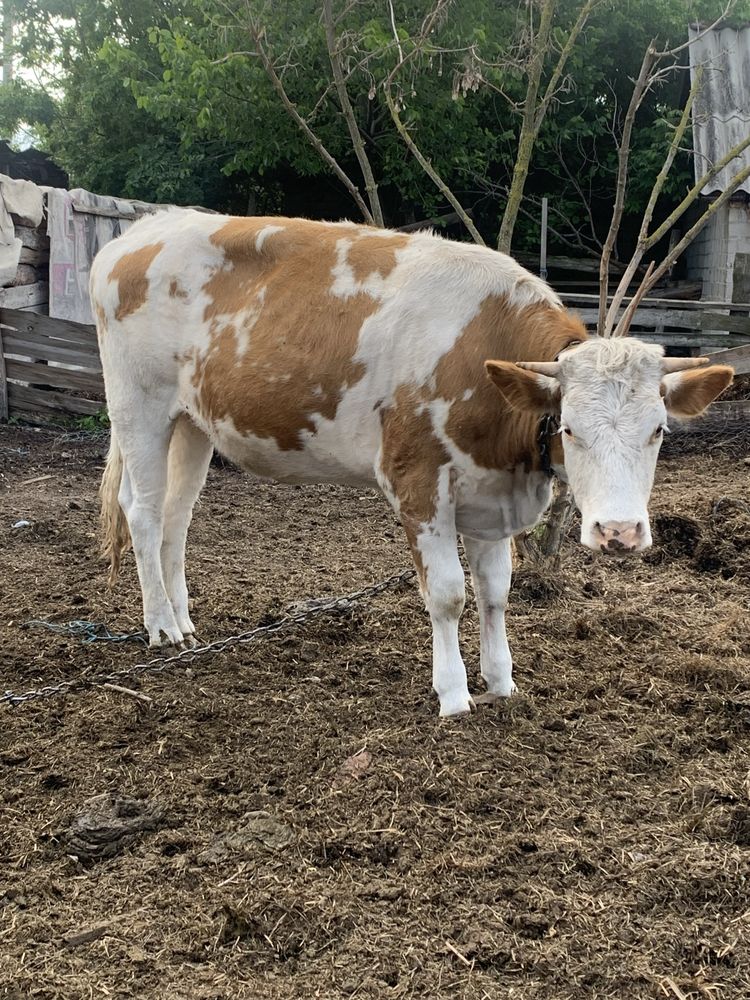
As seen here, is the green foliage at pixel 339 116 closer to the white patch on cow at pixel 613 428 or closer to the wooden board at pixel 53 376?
the wooden board at pixel 53 376

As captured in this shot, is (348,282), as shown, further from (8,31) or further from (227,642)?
(8,31)

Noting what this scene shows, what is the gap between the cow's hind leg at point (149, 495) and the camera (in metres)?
4.88

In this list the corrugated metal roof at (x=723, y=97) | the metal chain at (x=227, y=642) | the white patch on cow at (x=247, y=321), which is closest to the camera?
the metal chain at (x=227, y=642)

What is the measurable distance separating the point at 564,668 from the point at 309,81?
1220cm

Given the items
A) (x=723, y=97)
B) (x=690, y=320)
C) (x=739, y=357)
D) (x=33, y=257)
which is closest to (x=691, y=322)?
(x=690, y=320)

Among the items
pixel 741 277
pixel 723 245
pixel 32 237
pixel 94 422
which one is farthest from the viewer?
pixel 723 245

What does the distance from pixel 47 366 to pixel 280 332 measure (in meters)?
7.34

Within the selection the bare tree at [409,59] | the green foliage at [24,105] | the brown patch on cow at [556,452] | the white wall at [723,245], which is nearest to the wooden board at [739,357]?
the bare tree at [409,59]

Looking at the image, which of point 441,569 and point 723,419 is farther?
point 723,419

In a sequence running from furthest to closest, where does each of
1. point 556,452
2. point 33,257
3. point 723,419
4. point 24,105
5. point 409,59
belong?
1. point 24,105
2. point 33,257
3. point 723,419
4. point 409,59
5. point 556,452

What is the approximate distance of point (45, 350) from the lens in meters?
10.6

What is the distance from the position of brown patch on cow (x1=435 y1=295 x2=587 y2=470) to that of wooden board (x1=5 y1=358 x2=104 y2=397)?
25.3ft

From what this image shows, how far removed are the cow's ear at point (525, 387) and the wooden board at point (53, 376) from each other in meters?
8.18

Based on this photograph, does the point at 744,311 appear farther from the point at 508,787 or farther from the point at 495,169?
the point at 508,787
